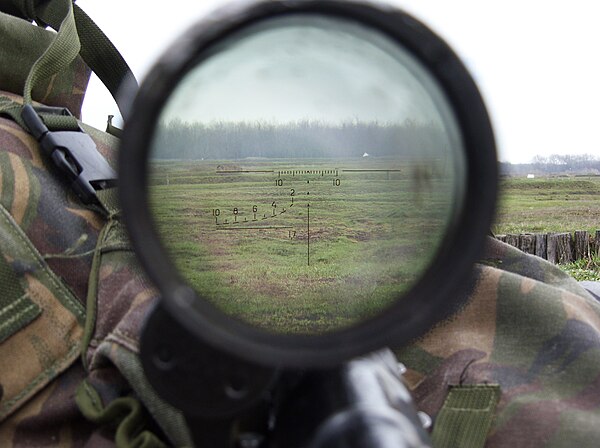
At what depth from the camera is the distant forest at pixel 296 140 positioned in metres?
0.59

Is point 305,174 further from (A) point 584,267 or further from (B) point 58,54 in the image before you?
(A) point 584,267

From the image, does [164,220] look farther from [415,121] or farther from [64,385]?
[64,385]

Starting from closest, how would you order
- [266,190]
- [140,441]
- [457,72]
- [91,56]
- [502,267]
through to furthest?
[457,72]
[140,441]
[266,190]
[502,267]
[91,56]

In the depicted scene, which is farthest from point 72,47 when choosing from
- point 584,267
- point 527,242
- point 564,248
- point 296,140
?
point 564,248

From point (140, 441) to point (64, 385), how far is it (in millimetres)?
201

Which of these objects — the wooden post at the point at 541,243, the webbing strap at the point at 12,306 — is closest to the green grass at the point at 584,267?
the wooden post at the point at 541,243

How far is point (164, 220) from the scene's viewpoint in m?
0.62

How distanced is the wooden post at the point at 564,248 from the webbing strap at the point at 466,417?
6730 millimetres

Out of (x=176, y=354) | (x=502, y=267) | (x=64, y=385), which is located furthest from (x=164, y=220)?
(x=502, y=267)

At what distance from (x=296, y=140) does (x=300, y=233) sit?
0.16m

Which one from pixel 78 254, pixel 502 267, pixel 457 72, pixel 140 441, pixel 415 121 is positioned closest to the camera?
pixel 457 72

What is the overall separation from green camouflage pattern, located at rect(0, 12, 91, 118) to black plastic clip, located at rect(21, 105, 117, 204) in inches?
10.7

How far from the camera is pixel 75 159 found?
1092 millimetres

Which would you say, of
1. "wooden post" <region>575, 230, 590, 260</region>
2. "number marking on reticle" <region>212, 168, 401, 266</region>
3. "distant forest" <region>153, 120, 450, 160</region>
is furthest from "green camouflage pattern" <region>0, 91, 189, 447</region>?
"wooden post" <region>575, 230, 590, 260</region>
